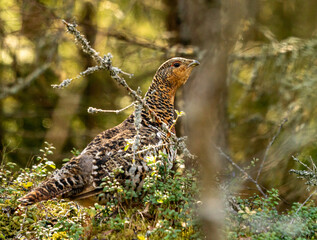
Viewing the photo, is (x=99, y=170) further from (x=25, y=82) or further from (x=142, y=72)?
(x=25, y=82)

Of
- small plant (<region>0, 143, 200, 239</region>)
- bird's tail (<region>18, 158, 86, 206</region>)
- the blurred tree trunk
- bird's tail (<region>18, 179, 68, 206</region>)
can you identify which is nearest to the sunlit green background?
small plant (<region>0, 143, 200, 239</region>)

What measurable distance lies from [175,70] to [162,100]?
0.40 meters

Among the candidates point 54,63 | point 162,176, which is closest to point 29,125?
point 54,63

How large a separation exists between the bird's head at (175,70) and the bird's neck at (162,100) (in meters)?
0.08

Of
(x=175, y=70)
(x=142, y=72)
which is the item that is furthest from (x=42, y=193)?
(x=142, y=72)

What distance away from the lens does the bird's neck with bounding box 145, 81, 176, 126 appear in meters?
4.74

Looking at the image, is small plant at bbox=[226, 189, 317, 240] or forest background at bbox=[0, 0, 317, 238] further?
forest background at bbox=[0, 0, 317, 238]

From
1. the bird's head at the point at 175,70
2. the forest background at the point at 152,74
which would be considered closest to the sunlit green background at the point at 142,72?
the forest background at the point at 152,74

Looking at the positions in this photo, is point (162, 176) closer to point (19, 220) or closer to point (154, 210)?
point (154, 210)

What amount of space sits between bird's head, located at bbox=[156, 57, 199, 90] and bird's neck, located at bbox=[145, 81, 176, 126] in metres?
0.08

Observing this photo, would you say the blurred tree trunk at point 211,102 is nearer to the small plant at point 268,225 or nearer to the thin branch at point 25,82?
the small plant at point 268,225

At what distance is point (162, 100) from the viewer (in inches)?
189

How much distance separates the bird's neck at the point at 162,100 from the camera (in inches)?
187

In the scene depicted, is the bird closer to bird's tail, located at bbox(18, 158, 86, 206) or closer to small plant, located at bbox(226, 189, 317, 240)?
bird's tail, located at bbox(18, 158, 86, 206)
